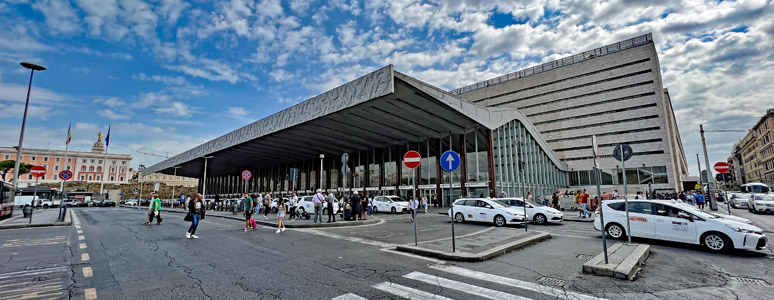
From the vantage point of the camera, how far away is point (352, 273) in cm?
613

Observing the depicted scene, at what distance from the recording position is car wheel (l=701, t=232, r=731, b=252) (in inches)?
338

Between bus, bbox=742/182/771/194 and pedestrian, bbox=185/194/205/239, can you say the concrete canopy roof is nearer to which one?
pedestrian, bbox=185/194/205/239

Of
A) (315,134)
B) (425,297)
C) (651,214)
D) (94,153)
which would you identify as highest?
(94,153)

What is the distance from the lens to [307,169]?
169 ft

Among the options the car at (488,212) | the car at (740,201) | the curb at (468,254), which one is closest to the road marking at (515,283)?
the curb at (468,254)

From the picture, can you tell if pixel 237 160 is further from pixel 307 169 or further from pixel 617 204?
pixel 617 204

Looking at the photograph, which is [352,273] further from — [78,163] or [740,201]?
[78,163]

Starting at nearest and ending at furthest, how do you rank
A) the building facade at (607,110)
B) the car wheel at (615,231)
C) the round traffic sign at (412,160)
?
the round traffic sign at (412,160) < the car wheel at (615,231) < the building facade at (607,110)

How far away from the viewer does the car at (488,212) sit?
15.4 meters

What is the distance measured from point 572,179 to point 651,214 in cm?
6067

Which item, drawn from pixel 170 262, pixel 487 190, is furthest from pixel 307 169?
pixel 170 262

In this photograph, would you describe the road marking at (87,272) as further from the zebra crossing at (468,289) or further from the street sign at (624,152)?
the street sign at (624,152)

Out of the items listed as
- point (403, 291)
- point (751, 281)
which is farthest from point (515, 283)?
point (751, 281)

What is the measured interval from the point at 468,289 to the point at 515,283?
3.02 feet
